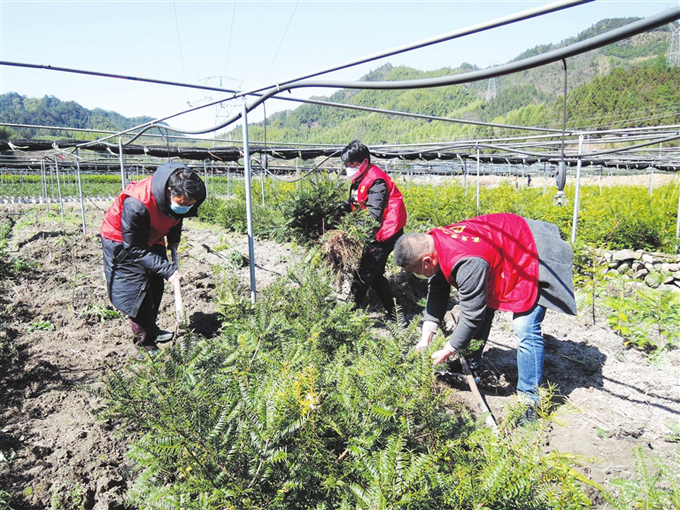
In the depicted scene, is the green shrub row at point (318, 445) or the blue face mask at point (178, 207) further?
the blue face mask at point (178, 207)

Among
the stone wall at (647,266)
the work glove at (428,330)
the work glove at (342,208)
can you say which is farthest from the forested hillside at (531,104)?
the stone wall at (647,266)

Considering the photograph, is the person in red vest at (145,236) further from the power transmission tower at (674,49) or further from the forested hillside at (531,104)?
the power transmission tower at (674,49)

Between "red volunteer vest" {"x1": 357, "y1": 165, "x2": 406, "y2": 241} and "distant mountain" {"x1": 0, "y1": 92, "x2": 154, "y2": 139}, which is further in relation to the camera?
"distant mountain" {"x1": 0, "y1": 92, "x2": 154, "y2": 139}

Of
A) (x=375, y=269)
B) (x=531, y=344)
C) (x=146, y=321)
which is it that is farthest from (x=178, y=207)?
(x=531, y=344)

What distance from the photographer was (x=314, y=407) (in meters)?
1.43

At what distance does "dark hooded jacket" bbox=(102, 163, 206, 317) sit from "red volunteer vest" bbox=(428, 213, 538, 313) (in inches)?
74.4

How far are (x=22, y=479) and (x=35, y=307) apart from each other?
3.02 metres

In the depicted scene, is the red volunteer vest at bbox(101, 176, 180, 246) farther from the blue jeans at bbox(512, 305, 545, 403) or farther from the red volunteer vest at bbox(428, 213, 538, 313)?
the blue jeans at bbox(512, 305, 545, 403)

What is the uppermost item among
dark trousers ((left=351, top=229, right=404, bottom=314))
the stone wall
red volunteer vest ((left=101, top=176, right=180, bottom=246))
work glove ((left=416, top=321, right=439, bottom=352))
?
red volunteer vest ((left=101, top=176, right=180, bottom=246))

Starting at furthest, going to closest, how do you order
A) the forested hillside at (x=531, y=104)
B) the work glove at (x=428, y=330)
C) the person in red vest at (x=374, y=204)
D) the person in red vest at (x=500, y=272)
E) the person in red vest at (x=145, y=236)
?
the forested hillside at (x=531, y=104), the person in red vest at (x=374, y=204), the person in red vest at (x=145, y=236), the work glove at (x=428, y=330), the person in red vest at (x=500, y=272)

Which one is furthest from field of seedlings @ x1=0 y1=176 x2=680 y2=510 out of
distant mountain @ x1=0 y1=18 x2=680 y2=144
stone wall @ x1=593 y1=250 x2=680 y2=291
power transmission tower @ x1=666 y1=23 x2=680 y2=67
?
power transmission tower @ x1=666 y1=23 x2=680 y2=67

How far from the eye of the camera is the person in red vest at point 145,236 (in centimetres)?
296

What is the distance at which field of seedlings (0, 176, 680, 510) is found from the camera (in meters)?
1.34

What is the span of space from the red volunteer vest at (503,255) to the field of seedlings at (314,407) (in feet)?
2.06
